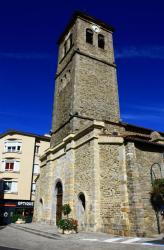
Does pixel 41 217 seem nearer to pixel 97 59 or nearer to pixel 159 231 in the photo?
pixel 159 231

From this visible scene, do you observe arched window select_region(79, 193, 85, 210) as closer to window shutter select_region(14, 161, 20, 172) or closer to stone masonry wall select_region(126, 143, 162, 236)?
stone masonry wall select_region(126, 143, 162, 236)

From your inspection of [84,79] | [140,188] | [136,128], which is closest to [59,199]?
[140,188]

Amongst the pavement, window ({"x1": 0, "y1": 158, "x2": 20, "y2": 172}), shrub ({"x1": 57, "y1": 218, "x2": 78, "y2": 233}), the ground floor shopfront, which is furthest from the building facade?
window ({"x1": 0, "y1": 158, "x2": 20, "y2": 172})

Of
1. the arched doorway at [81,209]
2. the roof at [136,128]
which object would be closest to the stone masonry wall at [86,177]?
the arched doorway at [81,209]

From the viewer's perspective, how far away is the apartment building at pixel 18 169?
2880 centimetres

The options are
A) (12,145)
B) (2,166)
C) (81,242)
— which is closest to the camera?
(81,242)

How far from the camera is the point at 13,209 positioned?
1124 inches

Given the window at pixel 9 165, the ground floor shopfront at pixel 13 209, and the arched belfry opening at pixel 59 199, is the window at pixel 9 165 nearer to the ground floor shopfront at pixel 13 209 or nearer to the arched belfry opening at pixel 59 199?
the ground floor shopfront at pixel 13 209

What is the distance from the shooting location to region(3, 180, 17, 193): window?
29.2 metres

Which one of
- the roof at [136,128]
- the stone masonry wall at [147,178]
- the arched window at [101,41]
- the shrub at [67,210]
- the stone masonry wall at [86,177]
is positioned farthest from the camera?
the arched window at [101,41]

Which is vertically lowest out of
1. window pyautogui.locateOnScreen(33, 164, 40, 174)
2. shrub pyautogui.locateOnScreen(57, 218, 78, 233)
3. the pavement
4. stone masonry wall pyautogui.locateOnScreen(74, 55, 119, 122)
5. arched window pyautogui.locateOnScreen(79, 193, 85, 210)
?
the pavement

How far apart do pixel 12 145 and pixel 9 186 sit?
18.4 feet

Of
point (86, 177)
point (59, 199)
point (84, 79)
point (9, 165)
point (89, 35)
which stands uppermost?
point (89, 35)

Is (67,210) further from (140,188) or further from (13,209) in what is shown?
(13,209)
